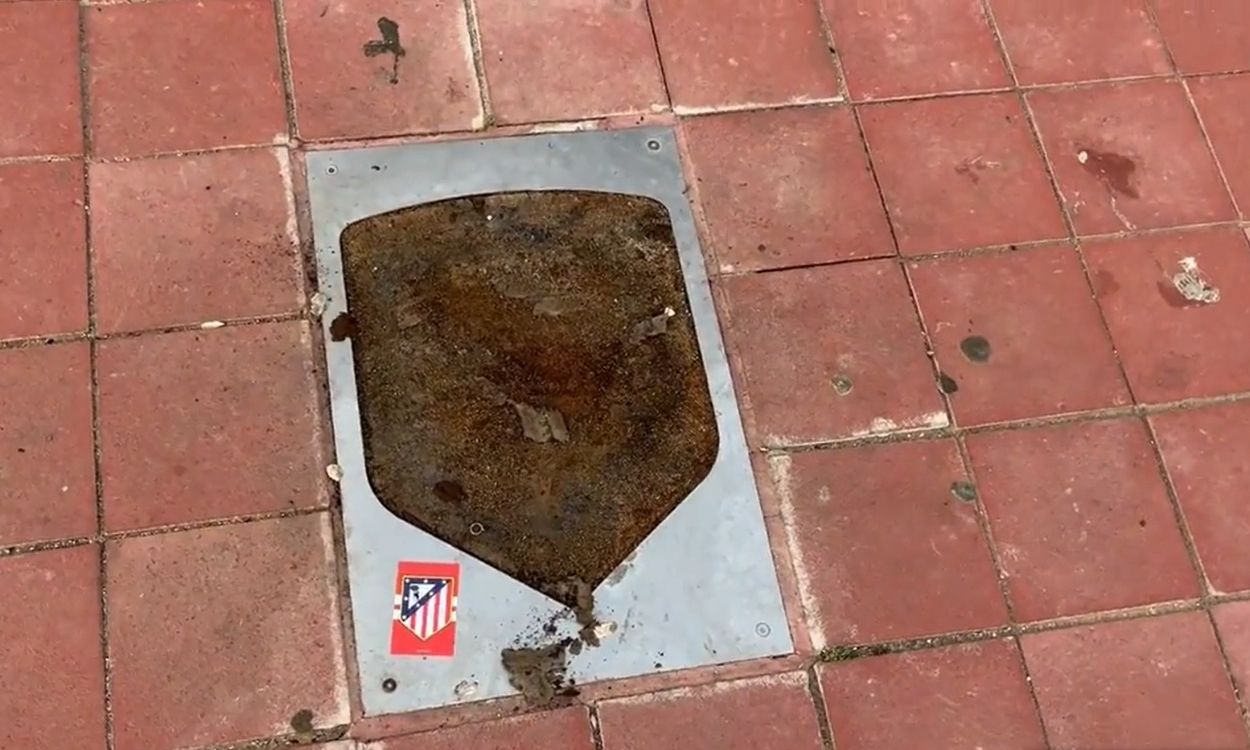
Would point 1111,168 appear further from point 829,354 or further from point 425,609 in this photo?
point 425,609

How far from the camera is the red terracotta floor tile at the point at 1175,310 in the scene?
7.53 ft

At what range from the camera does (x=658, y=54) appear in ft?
8.06

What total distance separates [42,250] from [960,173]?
1958 millimetres

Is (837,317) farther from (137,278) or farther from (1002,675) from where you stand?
(137,278)

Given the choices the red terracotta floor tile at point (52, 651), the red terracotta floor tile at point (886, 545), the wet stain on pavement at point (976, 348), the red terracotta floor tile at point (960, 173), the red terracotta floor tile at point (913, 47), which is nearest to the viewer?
the red terracotta floor tile at point (52, 651)

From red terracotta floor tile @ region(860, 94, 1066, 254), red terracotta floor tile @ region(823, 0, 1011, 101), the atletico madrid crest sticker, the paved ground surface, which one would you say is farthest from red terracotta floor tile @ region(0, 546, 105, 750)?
red terracotta floor tile @ region(823, 0, 1011, 101)

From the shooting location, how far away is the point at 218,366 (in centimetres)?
206

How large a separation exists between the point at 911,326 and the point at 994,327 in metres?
0.18

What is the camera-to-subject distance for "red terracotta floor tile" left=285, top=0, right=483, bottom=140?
230cm

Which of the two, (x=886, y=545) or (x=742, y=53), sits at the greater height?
(x=742, y=53)

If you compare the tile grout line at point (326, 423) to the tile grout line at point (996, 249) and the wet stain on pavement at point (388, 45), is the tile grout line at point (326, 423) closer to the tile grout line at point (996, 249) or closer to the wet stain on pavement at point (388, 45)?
the wet stain on pavement at point (388, 45)

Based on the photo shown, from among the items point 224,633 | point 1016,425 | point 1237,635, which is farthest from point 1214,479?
point 224,633

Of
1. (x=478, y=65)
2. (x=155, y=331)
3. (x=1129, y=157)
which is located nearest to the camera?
(x=155, y=331)

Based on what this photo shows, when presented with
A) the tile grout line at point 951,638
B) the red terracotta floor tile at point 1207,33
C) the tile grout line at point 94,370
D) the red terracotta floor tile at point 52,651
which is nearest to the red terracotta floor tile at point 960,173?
the red terracotta floor tile at point 1207,33
